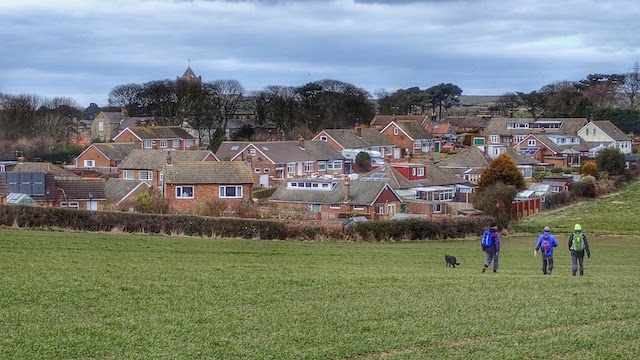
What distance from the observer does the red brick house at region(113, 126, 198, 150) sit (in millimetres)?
91125

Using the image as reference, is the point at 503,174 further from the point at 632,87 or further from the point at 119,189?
the point at 632,87

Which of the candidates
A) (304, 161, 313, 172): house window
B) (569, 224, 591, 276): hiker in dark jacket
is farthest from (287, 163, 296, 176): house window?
(569, 224, 591, 276): hiker in dark jacket

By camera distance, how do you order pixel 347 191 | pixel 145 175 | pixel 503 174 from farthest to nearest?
pixel 145 175
pixel 503 174
pixel 347 191

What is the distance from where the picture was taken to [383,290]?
18.8 m

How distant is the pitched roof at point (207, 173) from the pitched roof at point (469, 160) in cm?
2908

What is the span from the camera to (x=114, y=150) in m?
83.9

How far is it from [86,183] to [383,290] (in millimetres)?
37379

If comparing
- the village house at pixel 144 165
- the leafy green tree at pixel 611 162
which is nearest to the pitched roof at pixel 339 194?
the village house at pixel 144 165

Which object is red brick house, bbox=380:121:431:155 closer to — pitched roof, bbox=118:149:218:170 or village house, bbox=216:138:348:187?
village house, bbox=216:138:348:187

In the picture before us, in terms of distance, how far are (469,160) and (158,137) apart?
33352 mm

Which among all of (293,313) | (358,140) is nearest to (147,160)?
(358,140)

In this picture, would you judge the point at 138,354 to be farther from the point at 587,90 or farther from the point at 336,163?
the point at 587,90

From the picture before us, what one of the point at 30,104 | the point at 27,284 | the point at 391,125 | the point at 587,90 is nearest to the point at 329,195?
the point at 27,284

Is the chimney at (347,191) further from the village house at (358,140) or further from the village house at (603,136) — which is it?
Result: the village house at (603,136)
